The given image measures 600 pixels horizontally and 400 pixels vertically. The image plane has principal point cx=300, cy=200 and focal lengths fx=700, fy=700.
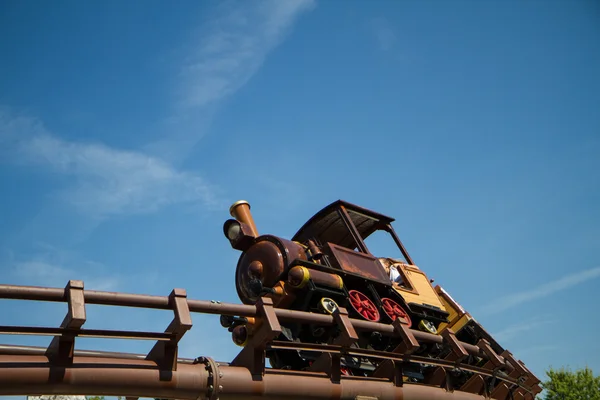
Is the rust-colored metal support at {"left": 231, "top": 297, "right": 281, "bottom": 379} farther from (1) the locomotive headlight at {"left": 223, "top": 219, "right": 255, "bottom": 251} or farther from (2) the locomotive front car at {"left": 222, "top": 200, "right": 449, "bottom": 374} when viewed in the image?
(1) the locomotive headlight at {"left": 223, "top": 219, "right": 255, "bottom": 251}

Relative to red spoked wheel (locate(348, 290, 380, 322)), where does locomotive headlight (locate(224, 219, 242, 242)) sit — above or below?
above

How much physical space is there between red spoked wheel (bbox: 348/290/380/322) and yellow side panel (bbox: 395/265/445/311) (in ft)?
3.47

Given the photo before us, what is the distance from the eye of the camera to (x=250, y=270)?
9070mm

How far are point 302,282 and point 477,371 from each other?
245cm

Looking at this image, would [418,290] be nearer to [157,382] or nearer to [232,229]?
[232,229]

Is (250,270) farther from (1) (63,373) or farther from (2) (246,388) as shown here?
(1) (63,373)

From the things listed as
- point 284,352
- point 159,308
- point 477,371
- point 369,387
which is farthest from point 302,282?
point 159,308

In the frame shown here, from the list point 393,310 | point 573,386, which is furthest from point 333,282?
point 573,386

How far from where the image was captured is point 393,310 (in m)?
9.34

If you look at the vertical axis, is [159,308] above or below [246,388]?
above

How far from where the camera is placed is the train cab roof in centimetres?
1027

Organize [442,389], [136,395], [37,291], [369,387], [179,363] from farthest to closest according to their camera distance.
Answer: [442,389] → [369,387] → [179,363] → [136,395] → [37,291]

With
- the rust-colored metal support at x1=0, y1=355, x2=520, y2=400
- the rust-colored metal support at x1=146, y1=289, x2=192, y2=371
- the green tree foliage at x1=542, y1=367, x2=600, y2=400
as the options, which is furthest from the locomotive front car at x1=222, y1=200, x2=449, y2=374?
the green tree foliage at x1=542, y1=367, x2=600, y2=400

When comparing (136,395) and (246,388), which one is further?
(246,388)
